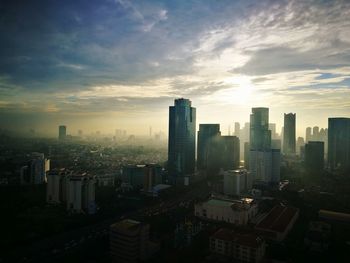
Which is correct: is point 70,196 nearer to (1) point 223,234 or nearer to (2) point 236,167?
(1) point 223,234

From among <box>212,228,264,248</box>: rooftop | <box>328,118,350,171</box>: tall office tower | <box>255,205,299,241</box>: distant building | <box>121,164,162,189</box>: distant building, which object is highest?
<box>328,118,350,171</box>: tall office tower

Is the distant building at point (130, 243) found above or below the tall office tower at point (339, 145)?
below

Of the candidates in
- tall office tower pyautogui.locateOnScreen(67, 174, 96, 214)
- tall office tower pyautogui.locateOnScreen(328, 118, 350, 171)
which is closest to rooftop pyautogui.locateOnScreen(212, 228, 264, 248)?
tall office tower pyautogui.locateOnScreen(67, 174, 96, 214)

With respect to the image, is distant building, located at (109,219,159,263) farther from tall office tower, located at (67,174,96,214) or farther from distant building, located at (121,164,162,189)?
distant building, located at (121,164,162,189)

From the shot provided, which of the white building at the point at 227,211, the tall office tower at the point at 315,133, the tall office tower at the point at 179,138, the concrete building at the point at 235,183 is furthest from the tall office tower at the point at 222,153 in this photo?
the tall office tower at the point at 315,133

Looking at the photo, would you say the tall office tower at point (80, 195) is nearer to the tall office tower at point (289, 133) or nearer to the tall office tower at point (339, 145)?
the tall office tower at point (339, 145)

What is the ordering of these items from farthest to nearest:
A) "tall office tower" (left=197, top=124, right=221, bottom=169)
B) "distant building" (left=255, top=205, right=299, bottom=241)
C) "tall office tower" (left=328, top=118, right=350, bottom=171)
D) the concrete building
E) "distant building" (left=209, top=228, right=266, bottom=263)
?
"tall office tower" (left=328, top=118, right=350, bottom=171) < "tall office tower" (left=197, top=124, right=221, bottom=169) < the concrete building < "distant building" (left=255, top=205, right=299, bottom=241) < "distant building" (left=209, top=228, right=266, bottom=263)

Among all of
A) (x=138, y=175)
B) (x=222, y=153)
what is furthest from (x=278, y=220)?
(x=222, y=153)

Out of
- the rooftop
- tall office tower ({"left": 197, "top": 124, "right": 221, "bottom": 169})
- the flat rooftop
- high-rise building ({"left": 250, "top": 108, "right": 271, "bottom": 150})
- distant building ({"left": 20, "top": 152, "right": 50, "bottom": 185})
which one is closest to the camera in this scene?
the rooftop
